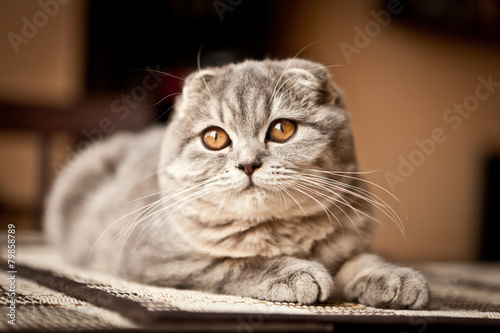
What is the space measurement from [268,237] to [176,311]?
465mm

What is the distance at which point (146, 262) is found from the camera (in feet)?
4.68

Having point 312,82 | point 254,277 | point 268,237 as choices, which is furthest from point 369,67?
point 254,277

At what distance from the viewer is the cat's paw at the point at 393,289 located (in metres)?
1.10

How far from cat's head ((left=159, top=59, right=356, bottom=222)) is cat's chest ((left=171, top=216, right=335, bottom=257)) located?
0.04 meters

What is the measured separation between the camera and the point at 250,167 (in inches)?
46.1

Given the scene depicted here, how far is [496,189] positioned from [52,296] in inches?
145

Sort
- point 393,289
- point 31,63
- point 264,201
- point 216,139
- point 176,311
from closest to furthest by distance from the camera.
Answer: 1. point 176,311
2. point 393,289
3. point 264,201
4. point 216,139
5. point 31,63

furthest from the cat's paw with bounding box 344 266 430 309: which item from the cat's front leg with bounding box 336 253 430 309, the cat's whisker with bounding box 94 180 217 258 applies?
the cat's whisker with bounding box 94 180 217 258

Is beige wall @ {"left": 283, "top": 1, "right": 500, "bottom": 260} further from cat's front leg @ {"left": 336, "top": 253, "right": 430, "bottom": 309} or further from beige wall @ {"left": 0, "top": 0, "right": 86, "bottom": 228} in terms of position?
cat's front leg @ {"left": 336, "top": 253, "right": 430, "bottom": 309}

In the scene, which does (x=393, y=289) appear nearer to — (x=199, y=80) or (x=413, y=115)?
(x=199, y=80)

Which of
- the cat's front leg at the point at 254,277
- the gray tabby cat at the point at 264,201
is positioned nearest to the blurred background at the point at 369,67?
the gray tabby cat at the point at 264,201

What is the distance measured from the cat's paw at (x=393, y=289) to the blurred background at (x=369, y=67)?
2.33m

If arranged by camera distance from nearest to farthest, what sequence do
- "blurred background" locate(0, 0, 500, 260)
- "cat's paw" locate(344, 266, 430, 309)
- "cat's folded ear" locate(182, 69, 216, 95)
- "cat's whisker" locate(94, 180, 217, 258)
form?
"cat's paw" locate(344, 266, 430, 309) < "cat's whisker" locate(94, 180, 217, 258) < "cat's folded ear" locate(182, 69, 216, 95) < "blurred background" locate(0, 0, 500, 260)

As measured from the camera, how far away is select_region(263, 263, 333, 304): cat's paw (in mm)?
1105
